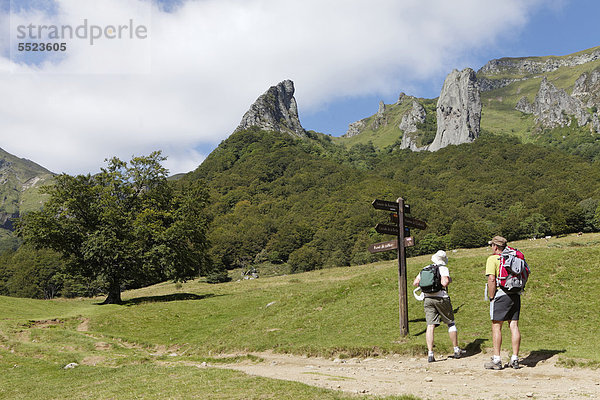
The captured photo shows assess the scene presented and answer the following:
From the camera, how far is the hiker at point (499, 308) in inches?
384

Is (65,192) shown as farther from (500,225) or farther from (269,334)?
(500,225)

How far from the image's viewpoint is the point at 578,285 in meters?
16.6

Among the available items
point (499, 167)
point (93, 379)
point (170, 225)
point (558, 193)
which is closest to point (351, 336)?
point (93, 379)

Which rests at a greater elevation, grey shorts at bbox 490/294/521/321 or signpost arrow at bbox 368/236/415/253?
signpost arrow at bbox 368/236/415/253

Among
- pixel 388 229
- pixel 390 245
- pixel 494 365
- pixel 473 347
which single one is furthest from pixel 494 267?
pixel 390 245

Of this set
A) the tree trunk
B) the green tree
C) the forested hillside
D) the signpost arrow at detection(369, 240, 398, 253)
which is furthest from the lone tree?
the green tree

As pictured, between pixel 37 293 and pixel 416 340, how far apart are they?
432 ft

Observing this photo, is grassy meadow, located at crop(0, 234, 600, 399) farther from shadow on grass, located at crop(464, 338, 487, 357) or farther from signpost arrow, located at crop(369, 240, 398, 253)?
signpost arrow, located at crop(369, 240, 398, 253)

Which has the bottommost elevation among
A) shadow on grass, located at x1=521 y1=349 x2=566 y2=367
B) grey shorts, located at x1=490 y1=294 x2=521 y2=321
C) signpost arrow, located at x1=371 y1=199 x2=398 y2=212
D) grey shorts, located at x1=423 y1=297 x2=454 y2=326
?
shadow on grass, located at x1=521 y1=349 x2=566 y2=367

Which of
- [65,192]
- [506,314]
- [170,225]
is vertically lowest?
[506,314]

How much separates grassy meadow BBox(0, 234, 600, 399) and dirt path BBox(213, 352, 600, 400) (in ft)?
2.73

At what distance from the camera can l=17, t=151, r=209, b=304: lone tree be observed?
36.3m

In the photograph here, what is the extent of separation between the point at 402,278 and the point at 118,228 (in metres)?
30.1

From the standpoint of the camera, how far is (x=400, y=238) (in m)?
15.8
